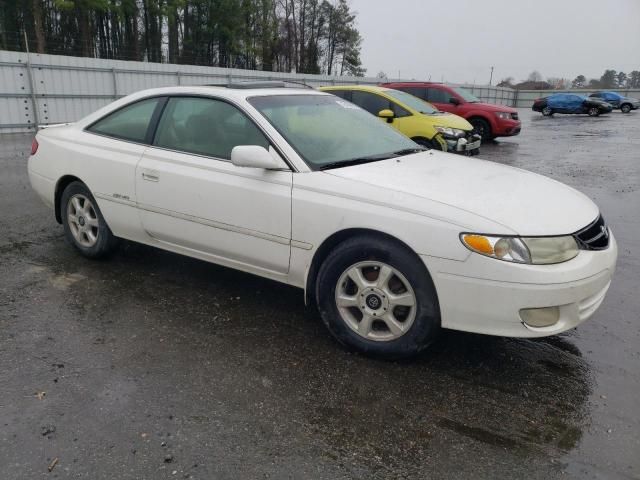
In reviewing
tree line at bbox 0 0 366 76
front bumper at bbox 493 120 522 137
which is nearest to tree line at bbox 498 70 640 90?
tree line at bbox 0 0 366 76

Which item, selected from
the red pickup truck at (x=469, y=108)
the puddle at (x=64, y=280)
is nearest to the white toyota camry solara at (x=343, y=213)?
the puddle at (x=64, y=280)

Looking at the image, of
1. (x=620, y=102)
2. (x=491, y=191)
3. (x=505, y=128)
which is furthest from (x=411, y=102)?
(x=620, y=102)

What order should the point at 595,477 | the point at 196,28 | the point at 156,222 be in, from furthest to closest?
the point at 196,28 < the point at 156,222 < the point at 595,477

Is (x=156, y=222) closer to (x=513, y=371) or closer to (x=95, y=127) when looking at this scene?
(x=95, y=127)

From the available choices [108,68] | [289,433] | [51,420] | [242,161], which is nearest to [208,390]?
[289,433]

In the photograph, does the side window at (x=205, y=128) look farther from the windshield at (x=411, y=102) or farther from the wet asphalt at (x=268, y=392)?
the windshield at (x=411, y=102)

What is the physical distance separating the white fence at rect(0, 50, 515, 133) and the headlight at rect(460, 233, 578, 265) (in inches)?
616

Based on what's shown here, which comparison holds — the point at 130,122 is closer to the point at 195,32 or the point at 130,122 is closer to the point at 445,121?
the point at 445,121

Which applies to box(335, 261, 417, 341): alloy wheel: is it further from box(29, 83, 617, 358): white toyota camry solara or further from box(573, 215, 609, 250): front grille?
box(573, 215, 609, 250): front grille

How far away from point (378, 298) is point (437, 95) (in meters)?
13.1

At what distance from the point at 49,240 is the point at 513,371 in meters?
4.39

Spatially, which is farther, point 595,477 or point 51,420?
point 51,420

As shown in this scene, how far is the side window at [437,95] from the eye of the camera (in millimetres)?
14938

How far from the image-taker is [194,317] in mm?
3668
